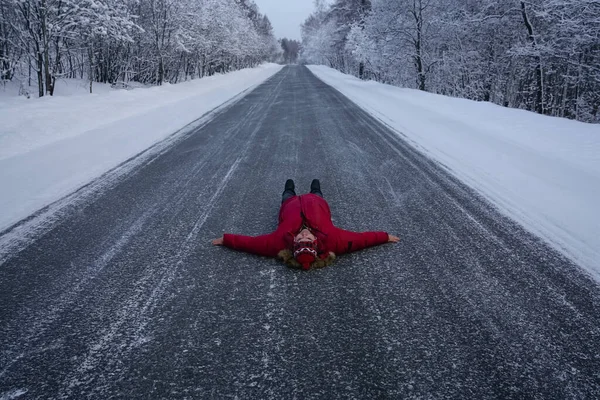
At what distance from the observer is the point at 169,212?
4199 mm

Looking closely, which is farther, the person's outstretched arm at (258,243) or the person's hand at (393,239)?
the person's hand at (393,239)

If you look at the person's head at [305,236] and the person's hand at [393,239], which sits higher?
the person's head at [305,236]

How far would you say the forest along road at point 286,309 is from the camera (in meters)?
1.97

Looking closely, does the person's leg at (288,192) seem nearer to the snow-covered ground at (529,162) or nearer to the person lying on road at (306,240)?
the person lying on road at (306,240)

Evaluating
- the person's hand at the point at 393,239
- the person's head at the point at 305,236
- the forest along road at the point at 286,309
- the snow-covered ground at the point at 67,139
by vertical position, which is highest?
the snow-covered ground at the point at 67,139

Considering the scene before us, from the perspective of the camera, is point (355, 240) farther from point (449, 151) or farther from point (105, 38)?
point (105, 38)

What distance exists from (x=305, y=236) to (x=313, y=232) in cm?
15

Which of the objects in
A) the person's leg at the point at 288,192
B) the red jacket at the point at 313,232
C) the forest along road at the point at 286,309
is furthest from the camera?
the person's leg at the point at 288,192

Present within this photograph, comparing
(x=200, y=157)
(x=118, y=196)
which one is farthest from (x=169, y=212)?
(x=200, y=157)

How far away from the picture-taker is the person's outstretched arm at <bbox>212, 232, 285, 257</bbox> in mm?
3215

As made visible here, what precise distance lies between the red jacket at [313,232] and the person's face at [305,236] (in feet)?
0.29

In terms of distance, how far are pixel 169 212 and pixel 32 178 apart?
2600 mm

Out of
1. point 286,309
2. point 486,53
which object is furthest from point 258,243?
point 486,53

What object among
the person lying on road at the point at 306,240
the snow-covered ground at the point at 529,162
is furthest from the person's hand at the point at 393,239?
the snow-covered ground at the point at 529,162
